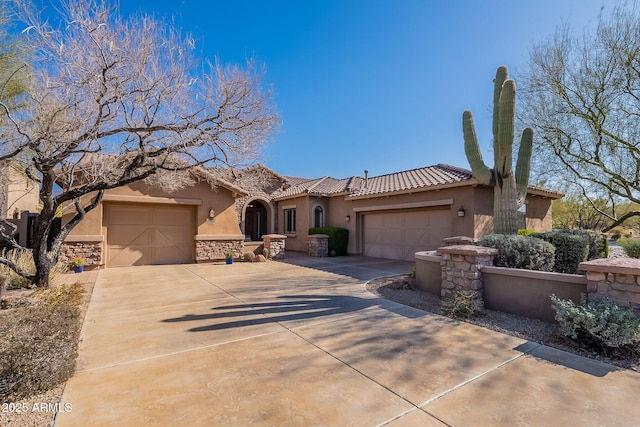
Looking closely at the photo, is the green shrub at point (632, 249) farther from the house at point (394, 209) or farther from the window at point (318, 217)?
the window at point (318, 217)

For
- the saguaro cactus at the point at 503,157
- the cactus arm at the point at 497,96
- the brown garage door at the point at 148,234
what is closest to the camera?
the saguaro cactus at the point at 503,157

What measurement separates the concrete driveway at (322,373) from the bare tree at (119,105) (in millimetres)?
3444

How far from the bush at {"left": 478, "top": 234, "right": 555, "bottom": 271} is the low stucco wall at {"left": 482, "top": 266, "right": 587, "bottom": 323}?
2.44ft

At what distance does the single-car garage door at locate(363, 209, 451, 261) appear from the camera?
1278cm

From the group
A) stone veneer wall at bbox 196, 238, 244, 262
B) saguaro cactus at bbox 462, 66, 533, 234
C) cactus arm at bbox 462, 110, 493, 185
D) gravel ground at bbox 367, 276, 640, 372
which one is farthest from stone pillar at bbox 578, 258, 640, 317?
stone veneer wall at bbox 196, 238, 244, 262

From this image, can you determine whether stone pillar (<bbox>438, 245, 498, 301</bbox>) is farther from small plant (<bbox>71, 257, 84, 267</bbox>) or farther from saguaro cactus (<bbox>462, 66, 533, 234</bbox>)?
small plant (<bbox>71, 257, 84, 267</bbox>)

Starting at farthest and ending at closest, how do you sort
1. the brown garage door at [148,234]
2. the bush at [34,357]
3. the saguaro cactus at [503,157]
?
the brown garage door at [148,234]
the saguaro cactus at [503,157]
the bush at [34,357]

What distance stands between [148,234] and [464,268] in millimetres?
11470

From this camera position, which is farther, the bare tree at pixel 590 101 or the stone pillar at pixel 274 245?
the stone pillar at pixel 274 245

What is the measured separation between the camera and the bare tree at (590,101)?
32.5 feet

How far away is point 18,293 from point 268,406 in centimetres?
754

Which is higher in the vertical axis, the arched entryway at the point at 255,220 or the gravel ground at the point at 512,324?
the arched entryway at the point at 255,220

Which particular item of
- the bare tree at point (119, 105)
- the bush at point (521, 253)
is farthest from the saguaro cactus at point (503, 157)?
the bare tree at point (119, 105)

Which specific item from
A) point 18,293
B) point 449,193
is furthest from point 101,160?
point 449,193
